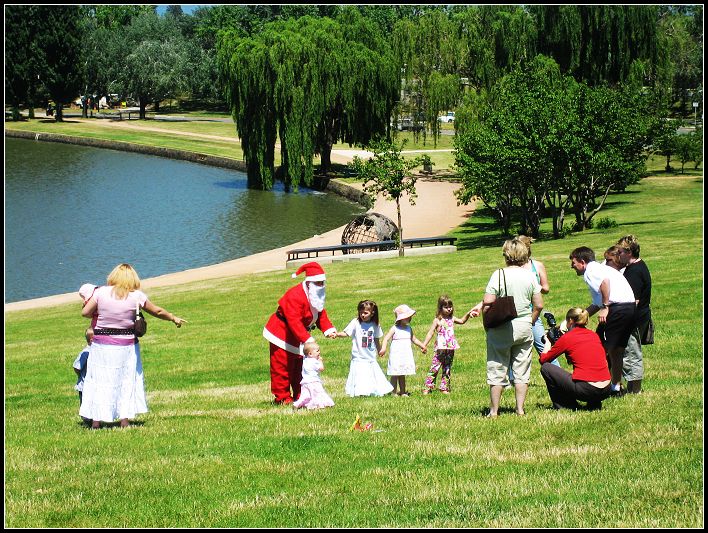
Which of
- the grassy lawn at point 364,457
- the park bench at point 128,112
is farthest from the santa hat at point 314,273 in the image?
the park bench at point 128,112

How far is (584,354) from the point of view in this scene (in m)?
10.2

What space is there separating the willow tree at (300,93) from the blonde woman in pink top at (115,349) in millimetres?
45913

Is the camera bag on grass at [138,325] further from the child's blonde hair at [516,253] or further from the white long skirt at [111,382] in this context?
the child's blonde hair at [516,253]

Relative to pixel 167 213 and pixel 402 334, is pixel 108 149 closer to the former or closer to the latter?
pixel 167 213

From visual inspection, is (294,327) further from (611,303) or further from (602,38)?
(602,38)

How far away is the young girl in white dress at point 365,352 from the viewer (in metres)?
12.7

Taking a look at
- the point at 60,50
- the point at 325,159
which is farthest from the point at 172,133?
the point at 325,159

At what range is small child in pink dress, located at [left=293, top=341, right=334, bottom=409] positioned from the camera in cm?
1152

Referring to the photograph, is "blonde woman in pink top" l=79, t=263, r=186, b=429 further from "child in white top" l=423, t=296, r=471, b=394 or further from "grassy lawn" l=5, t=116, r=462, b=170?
"grassy lawn" l=5, t=116, r=462, b=170

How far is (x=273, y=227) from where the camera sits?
162 ft

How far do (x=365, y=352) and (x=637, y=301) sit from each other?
11.4 feet

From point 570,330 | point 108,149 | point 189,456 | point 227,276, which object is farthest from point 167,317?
point 108,149

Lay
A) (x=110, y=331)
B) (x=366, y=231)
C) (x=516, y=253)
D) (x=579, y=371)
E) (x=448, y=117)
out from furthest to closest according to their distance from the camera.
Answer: (x=448, y=117), (x=366, y=231), (x=110, y=331), (x=579, y=371), (x=516, y=253)

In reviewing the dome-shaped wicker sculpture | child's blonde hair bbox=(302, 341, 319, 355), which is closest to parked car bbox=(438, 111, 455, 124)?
the dome-shaped wicker sculpture
